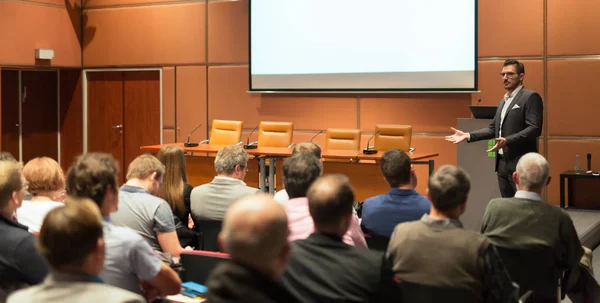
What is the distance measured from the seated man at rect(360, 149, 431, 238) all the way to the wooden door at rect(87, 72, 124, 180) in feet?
27.3

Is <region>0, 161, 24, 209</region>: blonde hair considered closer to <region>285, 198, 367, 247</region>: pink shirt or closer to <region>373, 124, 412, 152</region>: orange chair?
<region>285, 198, 367, 247</region>: pink shirt

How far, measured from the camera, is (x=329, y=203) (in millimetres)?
2238

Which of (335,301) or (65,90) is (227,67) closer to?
(65,90)

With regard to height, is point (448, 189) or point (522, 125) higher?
point (522, 125)

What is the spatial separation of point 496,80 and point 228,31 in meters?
3.97

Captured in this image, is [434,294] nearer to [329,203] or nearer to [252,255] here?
[329,203]

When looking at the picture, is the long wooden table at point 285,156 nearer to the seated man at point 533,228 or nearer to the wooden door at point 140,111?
the wooden door at point 140,111

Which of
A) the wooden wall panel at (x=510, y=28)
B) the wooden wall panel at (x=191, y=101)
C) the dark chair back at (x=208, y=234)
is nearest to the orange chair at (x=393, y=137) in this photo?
the wooden wall panel at (x=510, y=28)

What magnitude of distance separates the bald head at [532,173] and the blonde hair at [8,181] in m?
2.27

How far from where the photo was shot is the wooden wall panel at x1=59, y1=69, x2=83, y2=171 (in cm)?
1165

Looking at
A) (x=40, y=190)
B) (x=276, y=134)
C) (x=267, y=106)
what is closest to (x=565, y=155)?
(x=276, y=134)

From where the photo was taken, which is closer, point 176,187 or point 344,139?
point 176,187

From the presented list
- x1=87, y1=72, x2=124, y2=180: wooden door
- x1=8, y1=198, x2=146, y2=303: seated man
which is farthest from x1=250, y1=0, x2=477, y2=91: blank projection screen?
x1=8, y1=198, x2=146, y2=303: seated man

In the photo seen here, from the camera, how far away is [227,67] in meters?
10.2
